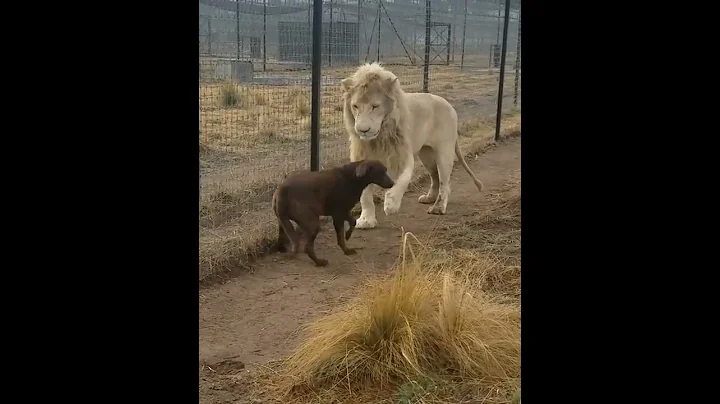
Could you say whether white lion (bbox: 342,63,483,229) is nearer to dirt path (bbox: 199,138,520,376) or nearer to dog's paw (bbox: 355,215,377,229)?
dog's paw (bbox: 355,215,377,229)

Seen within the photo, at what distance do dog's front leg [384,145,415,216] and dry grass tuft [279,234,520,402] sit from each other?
5.48ft

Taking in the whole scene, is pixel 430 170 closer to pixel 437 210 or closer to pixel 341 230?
pixel 437 210

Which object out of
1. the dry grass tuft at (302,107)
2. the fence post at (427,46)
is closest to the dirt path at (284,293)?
the dry grass tuft at (302,107)

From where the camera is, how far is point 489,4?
11633mm

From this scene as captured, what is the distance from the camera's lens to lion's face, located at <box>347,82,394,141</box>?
183 inches

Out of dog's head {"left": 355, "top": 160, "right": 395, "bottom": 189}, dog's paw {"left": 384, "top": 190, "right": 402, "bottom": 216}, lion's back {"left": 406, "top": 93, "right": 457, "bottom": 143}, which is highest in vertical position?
lion's back {"left": 406, "top": 93, "right": 457, "bottom": 143}

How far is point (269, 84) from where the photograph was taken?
20.7 ft

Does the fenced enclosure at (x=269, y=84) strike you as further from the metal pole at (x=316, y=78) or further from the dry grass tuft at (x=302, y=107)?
the metal pole at (x=316, y=78)

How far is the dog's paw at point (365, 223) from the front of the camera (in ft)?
17.5

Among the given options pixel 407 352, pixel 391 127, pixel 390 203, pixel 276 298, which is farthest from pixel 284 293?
pixel 391 127

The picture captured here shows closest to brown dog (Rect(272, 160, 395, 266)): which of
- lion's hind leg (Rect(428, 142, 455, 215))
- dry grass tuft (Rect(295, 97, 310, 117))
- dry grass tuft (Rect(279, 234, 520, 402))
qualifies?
dry grass tuft (Rect(279, 234, 520, 402))
